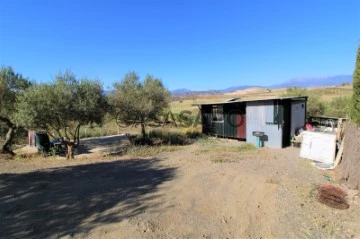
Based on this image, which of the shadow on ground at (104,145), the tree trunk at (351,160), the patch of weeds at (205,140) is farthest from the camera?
the patch of weeds at (205,140)

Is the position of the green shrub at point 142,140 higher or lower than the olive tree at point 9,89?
lower

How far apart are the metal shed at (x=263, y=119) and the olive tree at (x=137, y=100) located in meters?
3.53

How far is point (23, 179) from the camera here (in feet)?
25.6

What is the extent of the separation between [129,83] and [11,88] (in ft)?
22.6

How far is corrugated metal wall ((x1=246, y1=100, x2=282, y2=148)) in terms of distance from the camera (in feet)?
46.6

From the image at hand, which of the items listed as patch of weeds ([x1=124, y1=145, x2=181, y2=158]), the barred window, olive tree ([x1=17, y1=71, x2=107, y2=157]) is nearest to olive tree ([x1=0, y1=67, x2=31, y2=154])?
olive tree ([x1=17, y1=71, x2=107, y2=157])

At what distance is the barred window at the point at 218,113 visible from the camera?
17.7m

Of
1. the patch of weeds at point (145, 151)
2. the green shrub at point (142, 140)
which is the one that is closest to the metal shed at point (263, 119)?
the green shrub at point (142, 140)

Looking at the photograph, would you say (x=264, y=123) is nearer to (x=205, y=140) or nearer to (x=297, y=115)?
(x=297, y=115)

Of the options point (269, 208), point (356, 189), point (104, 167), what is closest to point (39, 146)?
point (104, 167)

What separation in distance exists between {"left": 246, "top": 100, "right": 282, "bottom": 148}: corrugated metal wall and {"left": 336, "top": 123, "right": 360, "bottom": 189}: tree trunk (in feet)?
17.8

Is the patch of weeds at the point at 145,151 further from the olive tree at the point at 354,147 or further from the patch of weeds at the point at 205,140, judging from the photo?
the olive tree at the point at 354,147

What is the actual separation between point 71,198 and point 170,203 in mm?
2241

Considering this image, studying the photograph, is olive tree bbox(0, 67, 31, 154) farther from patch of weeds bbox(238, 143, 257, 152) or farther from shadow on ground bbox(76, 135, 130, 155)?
patch of weeds bbox(238, 143, 257, 152)
